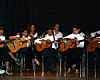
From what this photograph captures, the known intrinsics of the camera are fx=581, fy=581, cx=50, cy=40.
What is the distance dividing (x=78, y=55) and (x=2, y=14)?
269 centimetres

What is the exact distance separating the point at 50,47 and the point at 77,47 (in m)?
0.73

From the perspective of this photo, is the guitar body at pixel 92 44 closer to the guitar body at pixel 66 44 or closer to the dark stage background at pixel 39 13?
the guitar body at pixel 66 44

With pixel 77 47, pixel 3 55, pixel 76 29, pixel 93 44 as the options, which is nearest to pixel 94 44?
pixel 93 44

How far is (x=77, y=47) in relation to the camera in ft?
51.1

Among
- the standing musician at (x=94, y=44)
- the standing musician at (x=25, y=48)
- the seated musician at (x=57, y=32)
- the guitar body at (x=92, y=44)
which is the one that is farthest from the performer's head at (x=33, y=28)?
the guitar body at (x=92, y=44)

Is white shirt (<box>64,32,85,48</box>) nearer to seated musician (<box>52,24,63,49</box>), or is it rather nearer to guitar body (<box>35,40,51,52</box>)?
seated musician (<box>52,24,63,49</box>)

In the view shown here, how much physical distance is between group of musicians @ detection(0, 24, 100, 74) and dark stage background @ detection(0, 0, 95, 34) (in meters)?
0.47

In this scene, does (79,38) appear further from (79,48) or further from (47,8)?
(47,8)

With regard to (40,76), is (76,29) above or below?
above

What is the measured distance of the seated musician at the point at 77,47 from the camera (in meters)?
15.4

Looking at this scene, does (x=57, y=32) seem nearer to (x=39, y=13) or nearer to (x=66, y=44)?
(x=66, y=44)

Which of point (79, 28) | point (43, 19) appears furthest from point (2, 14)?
point (79, 28)

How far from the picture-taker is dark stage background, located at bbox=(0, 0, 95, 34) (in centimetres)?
1711

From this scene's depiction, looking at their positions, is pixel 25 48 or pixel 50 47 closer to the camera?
pixel 50 47
